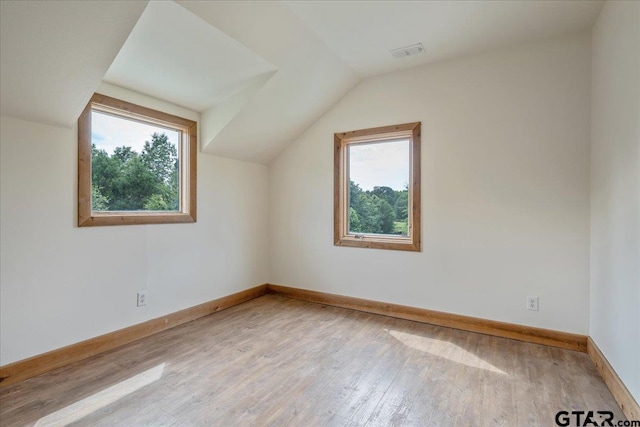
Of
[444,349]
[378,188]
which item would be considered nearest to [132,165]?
[378,188]

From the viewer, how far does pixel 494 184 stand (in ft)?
9.94

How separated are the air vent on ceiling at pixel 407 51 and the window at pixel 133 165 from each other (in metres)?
2.21

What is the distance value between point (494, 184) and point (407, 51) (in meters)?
1.52

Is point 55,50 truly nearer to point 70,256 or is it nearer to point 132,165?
point 132,165

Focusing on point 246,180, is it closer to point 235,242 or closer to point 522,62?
point 235,242

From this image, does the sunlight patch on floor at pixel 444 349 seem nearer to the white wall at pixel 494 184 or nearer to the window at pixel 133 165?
the white wall at pixel 494 184

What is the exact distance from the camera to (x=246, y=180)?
4141mm

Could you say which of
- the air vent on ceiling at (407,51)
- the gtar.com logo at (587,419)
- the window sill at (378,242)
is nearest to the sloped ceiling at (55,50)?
the air vent on ceiling at (407,51)

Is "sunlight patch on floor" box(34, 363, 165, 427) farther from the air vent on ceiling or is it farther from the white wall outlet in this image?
the air vent on ceiling

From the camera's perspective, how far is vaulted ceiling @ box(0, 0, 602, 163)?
1.82 meters

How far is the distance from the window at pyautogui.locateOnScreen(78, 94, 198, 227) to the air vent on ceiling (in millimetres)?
2208

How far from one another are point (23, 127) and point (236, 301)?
2625 millimetres

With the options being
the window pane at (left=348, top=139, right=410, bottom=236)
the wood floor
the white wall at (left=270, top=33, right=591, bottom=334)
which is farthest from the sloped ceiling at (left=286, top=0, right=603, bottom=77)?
the wood floor

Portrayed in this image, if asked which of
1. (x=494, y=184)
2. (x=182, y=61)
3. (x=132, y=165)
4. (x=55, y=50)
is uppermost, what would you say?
(x=182, y=61)
